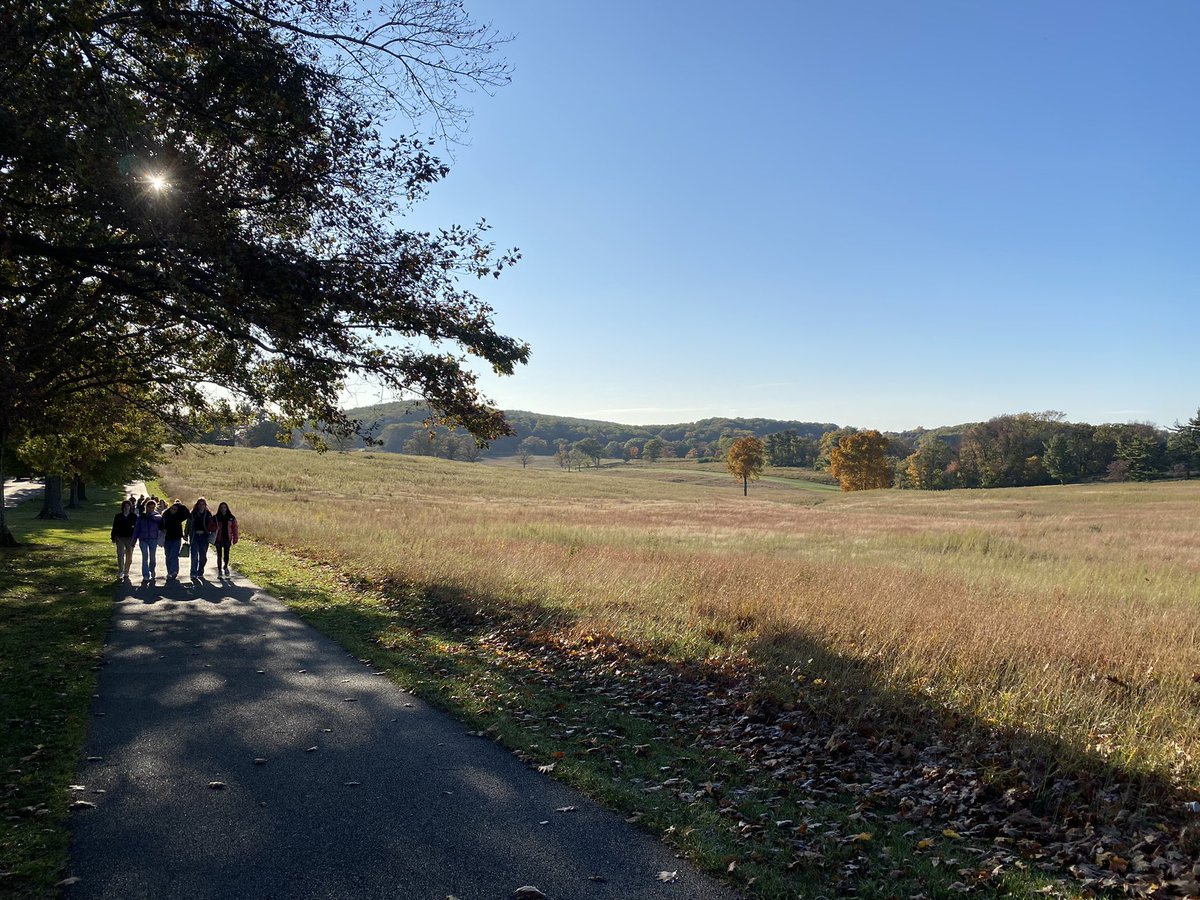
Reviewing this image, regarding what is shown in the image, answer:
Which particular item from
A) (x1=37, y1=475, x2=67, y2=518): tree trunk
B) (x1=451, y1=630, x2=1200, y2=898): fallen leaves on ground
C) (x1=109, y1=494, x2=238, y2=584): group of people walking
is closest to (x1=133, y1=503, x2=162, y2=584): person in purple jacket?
(x1=109, y1=494, x2=238, y2=584): group of people walking

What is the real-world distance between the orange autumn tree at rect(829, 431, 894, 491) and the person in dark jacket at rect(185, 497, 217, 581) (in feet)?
299

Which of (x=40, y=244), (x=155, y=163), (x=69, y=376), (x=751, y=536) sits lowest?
(x=751, y=536)

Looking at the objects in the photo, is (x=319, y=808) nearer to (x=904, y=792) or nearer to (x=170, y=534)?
(x=904, y=792)

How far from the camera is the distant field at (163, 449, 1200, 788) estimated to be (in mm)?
A: 7402

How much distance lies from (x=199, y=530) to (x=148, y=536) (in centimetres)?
104

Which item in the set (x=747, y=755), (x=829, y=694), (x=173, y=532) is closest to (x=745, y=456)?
(x=173, y=532)

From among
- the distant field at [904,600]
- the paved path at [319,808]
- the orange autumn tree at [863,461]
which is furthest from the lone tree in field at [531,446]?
the paved path at [319,808]

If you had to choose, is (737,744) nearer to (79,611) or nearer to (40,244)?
(40,244)

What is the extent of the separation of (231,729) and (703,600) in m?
7.45

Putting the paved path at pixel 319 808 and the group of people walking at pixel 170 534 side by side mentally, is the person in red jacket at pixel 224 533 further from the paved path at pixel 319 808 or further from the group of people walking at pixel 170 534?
the paved path at pixel 319 808

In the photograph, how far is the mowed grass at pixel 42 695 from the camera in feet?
15.2

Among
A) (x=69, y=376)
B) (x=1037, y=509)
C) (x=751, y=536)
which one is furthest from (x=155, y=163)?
(x=1037, y=509)

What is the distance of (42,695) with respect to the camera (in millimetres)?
7934

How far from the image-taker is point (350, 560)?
61.9ft
